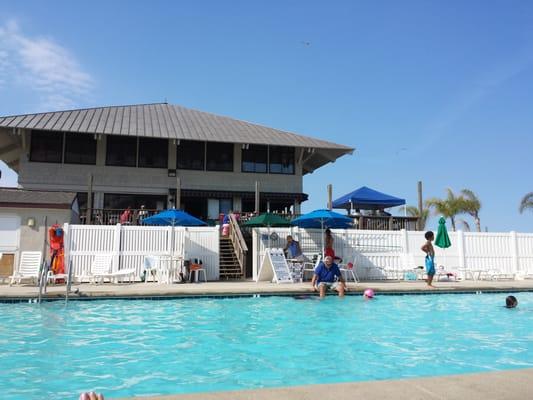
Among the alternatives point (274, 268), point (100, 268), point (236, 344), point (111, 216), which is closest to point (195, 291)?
point (274, 268)

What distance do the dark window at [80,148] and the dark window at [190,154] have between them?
403cm

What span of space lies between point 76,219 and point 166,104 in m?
13.4

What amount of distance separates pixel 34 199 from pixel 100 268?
363 centimetres

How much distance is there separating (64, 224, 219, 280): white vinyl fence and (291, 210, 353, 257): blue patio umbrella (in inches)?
115

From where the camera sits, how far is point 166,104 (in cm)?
2877

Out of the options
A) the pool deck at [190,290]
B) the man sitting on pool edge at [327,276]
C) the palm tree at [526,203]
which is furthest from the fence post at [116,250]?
the palm tree at [526,203]

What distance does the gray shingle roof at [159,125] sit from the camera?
2042 centimetres

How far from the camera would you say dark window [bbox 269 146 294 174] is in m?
24.2

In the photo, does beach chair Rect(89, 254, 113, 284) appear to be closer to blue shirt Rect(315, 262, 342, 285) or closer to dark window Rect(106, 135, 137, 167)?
blue shirt Rect(315, 262, 342, 285)

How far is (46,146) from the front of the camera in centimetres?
2138

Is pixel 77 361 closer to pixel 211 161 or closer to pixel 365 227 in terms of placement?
pixel 365 227

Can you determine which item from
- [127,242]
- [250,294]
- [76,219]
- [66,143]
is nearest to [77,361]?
[250,294]

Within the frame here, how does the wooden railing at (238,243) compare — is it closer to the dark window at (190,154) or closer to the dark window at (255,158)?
the dark window at (190,154)

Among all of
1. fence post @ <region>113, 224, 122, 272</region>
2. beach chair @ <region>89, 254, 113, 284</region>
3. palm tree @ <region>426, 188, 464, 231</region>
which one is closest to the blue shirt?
beach chair @ <region>89, 254, 113, 284</region>
